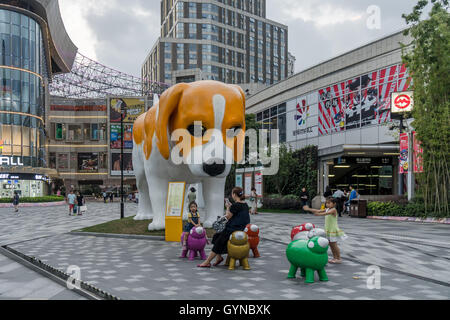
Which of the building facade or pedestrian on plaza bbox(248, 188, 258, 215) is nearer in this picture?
pedestrian on plaza bbox(248, 188, 258, 215)

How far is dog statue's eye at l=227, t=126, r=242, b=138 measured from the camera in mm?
10077

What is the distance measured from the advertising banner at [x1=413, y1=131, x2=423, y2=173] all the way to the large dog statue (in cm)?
1171

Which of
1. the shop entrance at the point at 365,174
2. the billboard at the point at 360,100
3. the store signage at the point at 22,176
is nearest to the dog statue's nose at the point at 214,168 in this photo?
the billboard at the point at 360,100

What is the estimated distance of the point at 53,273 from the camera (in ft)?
26.3

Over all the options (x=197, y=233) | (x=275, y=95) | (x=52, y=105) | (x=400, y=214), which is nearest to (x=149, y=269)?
(x=197, y=233)

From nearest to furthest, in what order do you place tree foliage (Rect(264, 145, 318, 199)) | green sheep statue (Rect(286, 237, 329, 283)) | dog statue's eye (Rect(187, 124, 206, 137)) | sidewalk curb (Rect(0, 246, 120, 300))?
sidewalk curb (Rect(0, 246, 120, 300))
green sheep statue (Rect(286, 237, 329, 283))
dog statue's eye (Rect(187, 124, 206, 137))
tree foliage (Rect(264, 145, 318, 199))

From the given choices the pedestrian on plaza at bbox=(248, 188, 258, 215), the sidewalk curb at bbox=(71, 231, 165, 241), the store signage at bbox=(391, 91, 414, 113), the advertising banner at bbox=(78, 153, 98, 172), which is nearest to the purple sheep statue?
the sidewalk curb at bbox=(71, 231, 165, 241)

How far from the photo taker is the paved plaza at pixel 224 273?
6340 mm

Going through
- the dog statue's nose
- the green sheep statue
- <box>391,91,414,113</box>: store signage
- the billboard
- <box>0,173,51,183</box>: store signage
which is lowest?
the green sheep statue

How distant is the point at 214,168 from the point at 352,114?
25.0 m

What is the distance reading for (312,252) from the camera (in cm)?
694

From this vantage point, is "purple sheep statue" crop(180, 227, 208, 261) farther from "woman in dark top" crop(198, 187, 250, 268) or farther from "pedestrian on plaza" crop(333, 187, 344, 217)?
"pedestrian on plaza" crop(333, 187, 344, 217)

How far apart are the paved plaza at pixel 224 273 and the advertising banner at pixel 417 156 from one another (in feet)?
26.8

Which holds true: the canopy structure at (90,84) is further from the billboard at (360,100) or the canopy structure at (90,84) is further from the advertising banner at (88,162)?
the billboard at (360,100)
